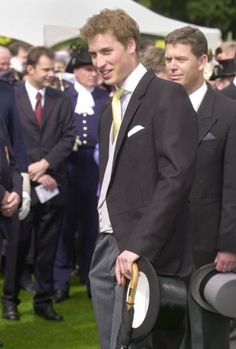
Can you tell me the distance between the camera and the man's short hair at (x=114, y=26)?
4.52 meters

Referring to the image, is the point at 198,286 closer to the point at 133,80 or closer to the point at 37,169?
the point at 133,80

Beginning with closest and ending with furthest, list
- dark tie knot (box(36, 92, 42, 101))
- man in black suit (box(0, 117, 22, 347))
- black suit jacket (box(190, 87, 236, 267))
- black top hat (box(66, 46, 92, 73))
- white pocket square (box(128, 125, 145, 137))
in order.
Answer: white pocket square (box(128, 125, 145, 137)), black suit jacket (box(190, 87, 236, 267)), man in black suit (box(0, 117, 22, 347)), dark tie knot (box(36, 92, 42, 101)), black top hat (box(66, 46, 92, 73))

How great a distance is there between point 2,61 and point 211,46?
7.27m

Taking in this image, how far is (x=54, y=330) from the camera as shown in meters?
7.70

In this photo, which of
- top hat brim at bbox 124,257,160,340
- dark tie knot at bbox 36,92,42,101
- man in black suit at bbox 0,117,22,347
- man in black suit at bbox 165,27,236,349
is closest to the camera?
top hat brim at bbox 124,257,160,340

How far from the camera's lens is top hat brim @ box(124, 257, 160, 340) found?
13.6ft

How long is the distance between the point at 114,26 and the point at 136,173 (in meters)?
0.73

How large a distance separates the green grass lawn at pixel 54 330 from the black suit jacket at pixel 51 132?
40.7 inches

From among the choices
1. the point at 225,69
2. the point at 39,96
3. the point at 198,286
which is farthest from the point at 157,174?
the point at 225,69

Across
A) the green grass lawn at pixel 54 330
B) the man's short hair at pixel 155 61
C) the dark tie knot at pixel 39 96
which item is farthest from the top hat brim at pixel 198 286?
the dark tie knot at pixel 39 96

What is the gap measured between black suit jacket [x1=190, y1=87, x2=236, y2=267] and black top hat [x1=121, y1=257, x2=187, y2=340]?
84 centimetres

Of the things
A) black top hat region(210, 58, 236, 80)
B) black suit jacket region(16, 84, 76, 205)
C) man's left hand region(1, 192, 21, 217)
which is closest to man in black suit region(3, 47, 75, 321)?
black suit jacket region(16, 84, 76, 205)

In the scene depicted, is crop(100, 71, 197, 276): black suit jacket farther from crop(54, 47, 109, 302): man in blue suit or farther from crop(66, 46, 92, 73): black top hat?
crop(66, 46, 92, 73): black top hat

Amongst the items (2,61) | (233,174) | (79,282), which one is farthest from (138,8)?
(233,174)
